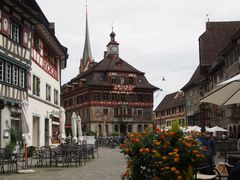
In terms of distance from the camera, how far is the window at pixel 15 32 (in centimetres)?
2315

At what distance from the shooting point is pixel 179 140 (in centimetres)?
688

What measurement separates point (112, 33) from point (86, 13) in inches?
1116

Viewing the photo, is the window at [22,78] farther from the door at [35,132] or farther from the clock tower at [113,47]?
the clock tower at [113,47]

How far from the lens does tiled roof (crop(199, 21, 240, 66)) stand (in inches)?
2368

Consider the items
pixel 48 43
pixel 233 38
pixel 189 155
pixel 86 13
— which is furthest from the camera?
pixel 86 13

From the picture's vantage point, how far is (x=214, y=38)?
60344mm

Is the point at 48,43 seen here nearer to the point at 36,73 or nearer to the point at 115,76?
the point at 36,73

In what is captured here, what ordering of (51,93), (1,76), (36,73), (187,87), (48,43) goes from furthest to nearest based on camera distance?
(187,87), (51,93), (48,43), (36,73), (1,76)

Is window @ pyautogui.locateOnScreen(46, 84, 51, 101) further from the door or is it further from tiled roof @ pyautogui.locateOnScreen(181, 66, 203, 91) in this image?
tiled roof @ pyautogui.locateOnScreen(181, 66, 203, 91)

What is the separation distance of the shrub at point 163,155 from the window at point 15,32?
17438mm

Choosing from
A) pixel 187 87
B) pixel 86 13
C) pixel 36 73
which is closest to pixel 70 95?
pixel 187 87

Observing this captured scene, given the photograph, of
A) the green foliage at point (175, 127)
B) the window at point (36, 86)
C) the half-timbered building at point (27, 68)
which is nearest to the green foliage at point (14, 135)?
the half-timbered building at point (27, 68)

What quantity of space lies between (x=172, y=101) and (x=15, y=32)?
75.9m

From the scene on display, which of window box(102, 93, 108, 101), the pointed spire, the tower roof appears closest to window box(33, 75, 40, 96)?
window box(102, 93, 108, 101)
